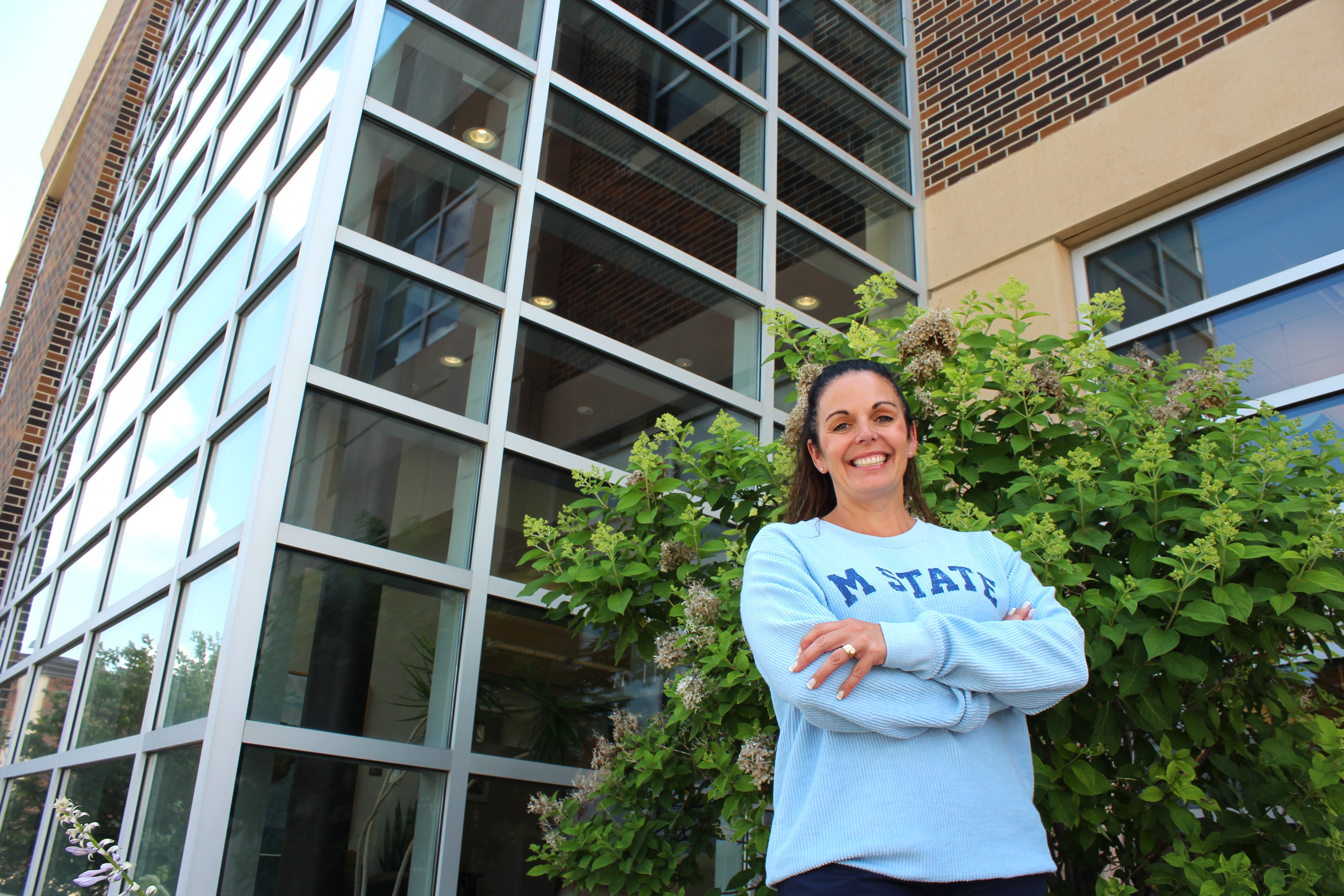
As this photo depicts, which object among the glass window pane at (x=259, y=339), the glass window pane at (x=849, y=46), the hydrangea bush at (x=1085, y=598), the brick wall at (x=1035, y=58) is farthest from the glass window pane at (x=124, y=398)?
the brick wall at (x=1035, y=58)

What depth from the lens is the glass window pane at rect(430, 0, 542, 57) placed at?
5.15 meters

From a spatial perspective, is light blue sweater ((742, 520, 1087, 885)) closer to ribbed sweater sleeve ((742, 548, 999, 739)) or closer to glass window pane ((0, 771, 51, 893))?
ribbed sweater sleeve ((742, 548, 999, 739))

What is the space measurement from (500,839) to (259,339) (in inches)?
103

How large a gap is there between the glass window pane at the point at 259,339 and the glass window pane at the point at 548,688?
5.13 feet

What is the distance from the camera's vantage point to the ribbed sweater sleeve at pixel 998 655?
4.99 feet

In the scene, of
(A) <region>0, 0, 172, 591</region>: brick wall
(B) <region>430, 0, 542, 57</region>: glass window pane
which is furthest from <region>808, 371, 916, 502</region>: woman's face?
(A) <region>0, 0, 172, 591</region>: brick wall

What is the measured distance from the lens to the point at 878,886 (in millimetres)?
1442

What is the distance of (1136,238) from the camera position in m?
5.67

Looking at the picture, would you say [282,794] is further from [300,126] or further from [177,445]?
[300,126]

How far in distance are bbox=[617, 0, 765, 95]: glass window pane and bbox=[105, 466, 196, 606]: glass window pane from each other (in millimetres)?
3948

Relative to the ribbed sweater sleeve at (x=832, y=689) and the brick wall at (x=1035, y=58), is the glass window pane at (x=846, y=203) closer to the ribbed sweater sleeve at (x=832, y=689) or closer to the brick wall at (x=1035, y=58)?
the brick wall at (x=1035, y=58)

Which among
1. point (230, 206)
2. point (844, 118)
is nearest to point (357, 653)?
point (230, 206)

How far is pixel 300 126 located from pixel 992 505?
13.7 feet

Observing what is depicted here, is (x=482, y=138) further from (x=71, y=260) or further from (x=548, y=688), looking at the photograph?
(x=71, y=260)
